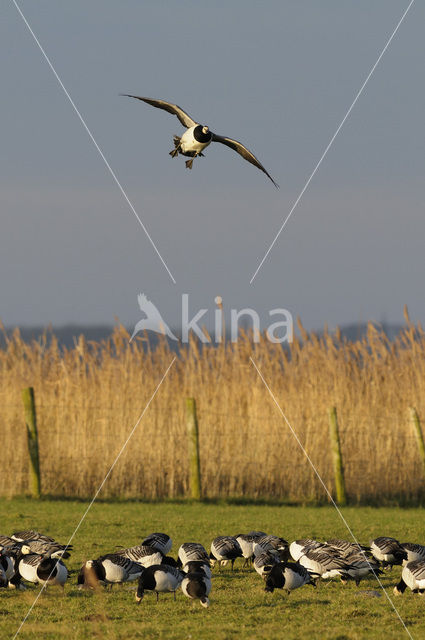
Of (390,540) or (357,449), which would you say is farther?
(357,449)

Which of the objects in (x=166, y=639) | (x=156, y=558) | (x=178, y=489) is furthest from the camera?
(x=178, y=489)

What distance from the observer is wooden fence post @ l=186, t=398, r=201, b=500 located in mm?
18969

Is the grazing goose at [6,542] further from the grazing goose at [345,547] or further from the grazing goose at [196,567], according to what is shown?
the grazing goose at [345,547]

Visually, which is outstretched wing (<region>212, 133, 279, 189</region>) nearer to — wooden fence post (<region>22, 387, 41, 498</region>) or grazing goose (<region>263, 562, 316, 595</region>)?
grazing goose (<region>263, 562, 316, 595</region>)

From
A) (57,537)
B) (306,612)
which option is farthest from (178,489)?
(306,612)

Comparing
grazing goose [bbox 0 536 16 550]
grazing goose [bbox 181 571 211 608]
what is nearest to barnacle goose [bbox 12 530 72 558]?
grazing goose [bbox 0 536 16 550]

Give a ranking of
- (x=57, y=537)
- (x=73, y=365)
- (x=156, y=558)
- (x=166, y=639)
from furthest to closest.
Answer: (x=73, y=365) < (x=57, y=537) < (x=156, y=558) < (x=166, y=639)

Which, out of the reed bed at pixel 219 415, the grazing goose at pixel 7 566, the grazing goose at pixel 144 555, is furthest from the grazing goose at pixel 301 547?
the reed bed at pixel 219 415

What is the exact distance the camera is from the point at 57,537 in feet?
44.8

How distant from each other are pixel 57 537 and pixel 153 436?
612 centimetres

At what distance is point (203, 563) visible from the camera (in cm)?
891

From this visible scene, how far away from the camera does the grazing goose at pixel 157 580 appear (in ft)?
28.4

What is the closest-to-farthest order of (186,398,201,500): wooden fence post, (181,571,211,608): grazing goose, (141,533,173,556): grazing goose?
1. (181,571,211,608): grazing goose
2. (141,533,173,556): grazing goose
3. (186,398,201,500): wooden fence post

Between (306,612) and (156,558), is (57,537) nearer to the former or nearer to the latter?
(156,558)
